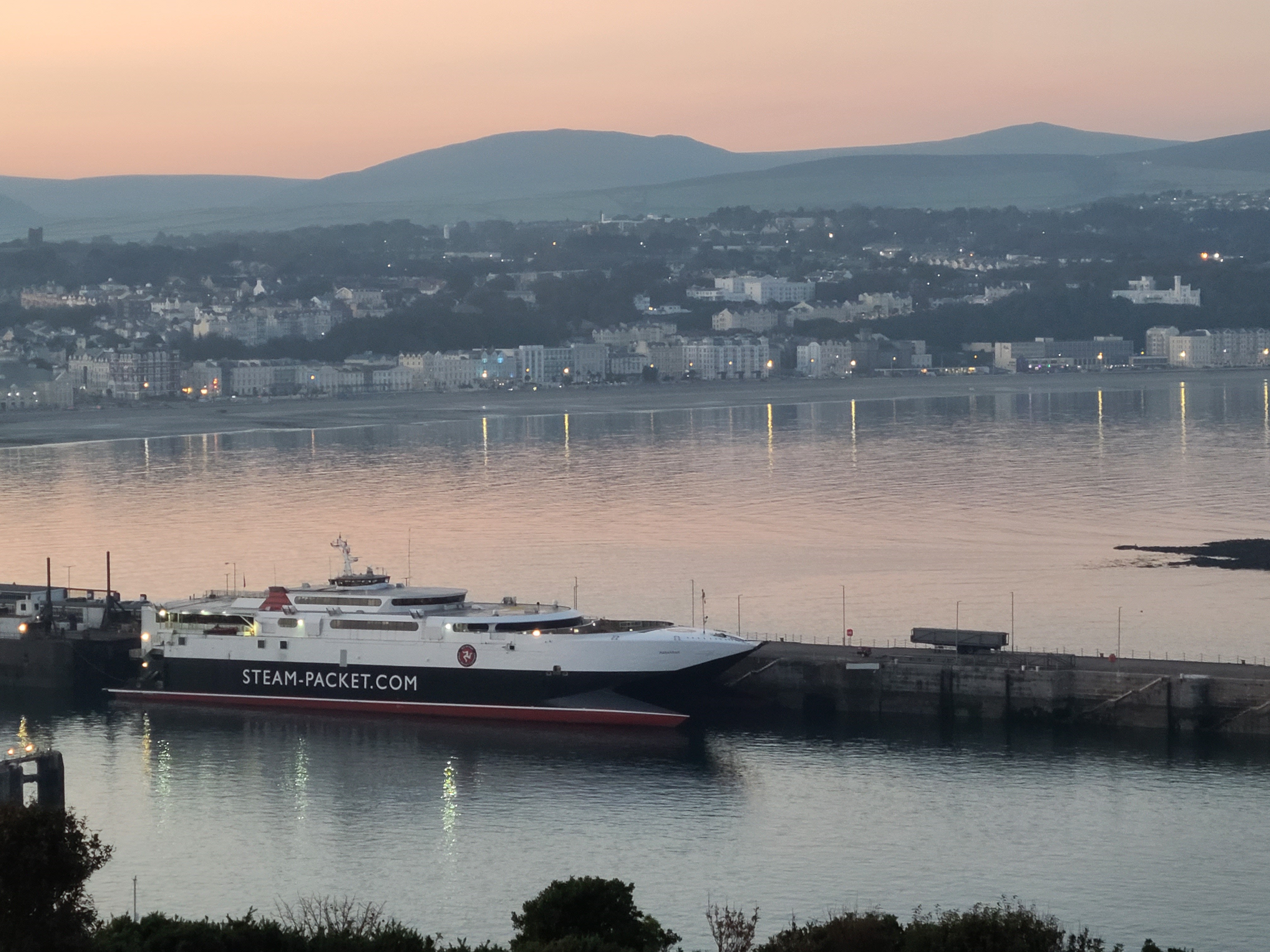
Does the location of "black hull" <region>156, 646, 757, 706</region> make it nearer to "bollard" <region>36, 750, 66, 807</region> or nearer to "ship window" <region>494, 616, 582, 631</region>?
"ship window" <region>494, 616, 582, 631</region>

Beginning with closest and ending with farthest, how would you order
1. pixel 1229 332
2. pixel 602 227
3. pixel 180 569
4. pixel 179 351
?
pixel 180 569 → pixel 179 351 → pixel 1229 332 → pixel 602 227

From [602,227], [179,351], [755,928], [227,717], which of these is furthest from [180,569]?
[602,227]

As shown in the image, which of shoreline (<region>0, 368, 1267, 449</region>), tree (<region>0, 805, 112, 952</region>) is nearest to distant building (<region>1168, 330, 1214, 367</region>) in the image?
shoreline (<region>0, 368, 1267, 449</region>)

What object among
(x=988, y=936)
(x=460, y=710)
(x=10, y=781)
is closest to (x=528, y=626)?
(x=460, y=710)

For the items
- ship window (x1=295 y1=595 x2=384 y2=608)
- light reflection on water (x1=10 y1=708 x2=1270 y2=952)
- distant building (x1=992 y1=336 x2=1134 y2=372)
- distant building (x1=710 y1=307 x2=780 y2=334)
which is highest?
distant building (x1=710 y1=307 x2=780 y2=334)

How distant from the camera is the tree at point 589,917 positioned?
12.8 meters

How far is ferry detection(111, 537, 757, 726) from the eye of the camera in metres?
22.7

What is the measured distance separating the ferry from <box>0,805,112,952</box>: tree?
37.3 feet

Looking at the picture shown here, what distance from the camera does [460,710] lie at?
75.5ft

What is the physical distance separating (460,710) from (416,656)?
30.6 inches

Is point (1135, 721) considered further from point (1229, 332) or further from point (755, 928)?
point (1229, 332)

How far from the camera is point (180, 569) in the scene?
34.2 meters

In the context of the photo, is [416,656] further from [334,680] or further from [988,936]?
[988,936]

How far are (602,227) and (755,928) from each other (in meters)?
170
